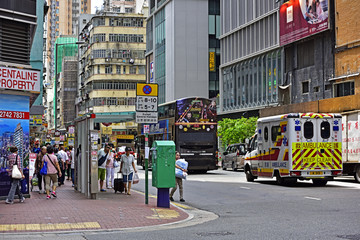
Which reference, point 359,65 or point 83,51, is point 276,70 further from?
point 83,51

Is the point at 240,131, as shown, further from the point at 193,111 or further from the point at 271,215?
the point at 271,215

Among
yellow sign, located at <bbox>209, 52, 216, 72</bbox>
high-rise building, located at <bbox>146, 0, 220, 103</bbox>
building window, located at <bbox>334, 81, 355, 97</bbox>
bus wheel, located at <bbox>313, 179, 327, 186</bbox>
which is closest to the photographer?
bus wheel, located at <bbox>313, 179, 327, 186</bbox>

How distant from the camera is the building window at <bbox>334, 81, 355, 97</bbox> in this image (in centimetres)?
4472

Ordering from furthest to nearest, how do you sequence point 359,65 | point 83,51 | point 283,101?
point 83,51 → point 283,101 → point 359,65

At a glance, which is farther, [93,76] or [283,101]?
[93,76]

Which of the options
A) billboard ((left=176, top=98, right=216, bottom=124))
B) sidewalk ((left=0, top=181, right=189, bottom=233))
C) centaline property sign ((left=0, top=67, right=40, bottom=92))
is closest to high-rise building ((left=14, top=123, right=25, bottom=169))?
centaline property sign ((left=0, top=67, right=40, bottom=92))

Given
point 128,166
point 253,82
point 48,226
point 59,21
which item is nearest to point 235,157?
point 253,82

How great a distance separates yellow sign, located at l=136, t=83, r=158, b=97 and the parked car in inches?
944

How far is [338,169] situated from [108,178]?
886 centimetres

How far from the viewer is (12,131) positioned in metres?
17.5

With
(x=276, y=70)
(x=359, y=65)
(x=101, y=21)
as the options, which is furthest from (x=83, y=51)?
(x=359, y=65)

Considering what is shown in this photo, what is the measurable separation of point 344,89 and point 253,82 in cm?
1555

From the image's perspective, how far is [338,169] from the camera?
78.3ft

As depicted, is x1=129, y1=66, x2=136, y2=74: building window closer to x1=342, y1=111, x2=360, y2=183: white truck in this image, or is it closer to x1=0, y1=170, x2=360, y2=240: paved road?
x1=342, y1=111, x2=360, y2=183: white truck
